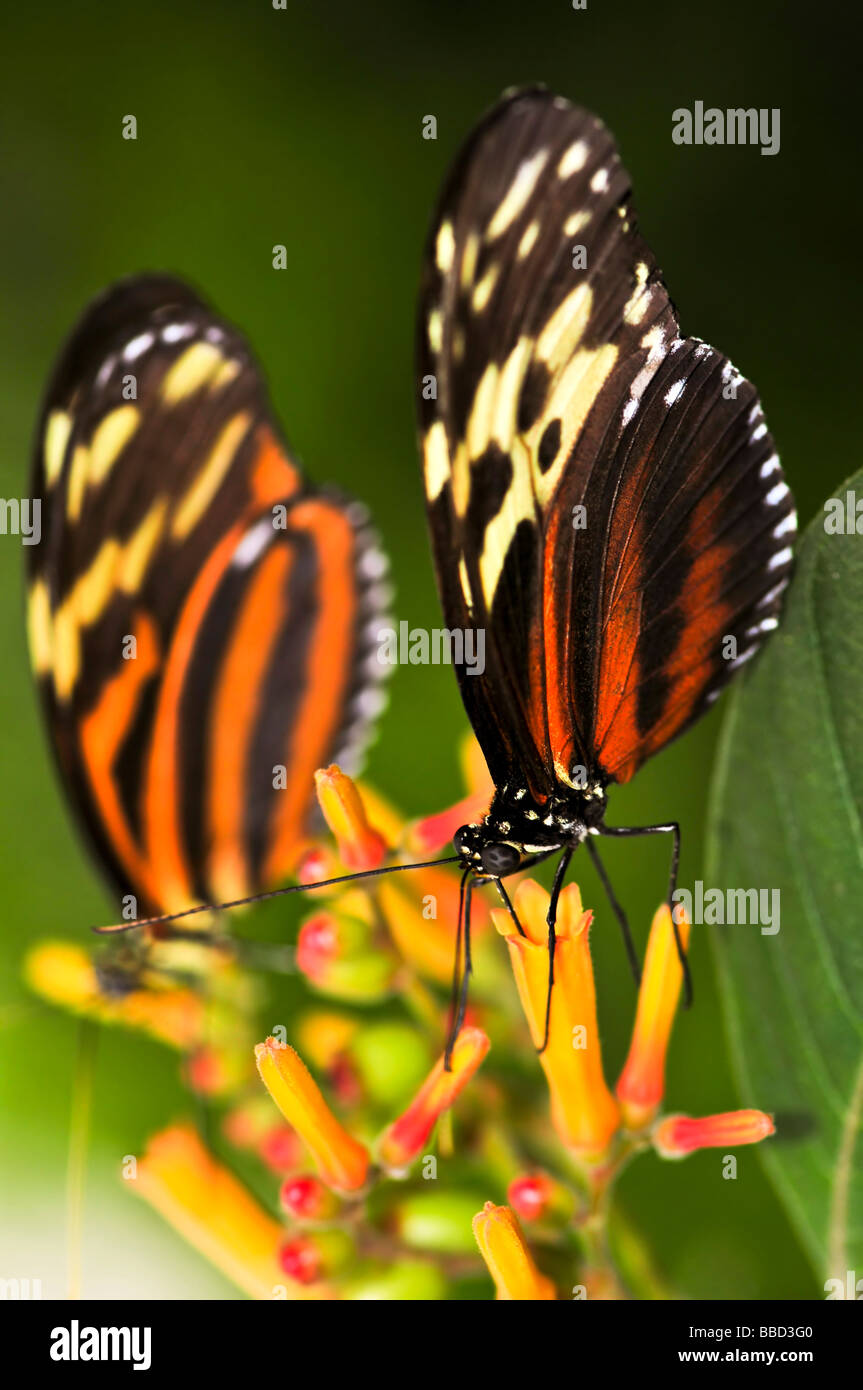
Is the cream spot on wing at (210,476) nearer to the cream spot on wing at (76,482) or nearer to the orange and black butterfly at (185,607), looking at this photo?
the orange and black butterfly at (185,607)

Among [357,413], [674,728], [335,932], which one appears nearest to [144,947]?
[335,932]

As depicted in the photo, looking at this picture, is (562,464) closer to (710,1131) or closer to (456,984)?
(456,984)

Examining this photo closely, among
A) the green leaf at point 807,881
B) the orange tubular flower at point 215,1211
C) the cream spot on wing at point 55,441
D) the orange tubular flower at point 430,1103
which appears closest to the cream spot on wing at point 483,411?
the green leaf at point 807,881

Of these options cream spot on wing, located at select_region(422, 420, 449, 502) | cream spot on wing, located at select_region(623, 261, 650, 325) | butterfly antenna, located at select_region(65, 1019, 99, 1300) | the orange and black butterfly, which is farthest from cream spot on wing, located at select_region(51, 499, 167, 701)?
cream spot on wing, located at select_region(623, 261, 650, 325)

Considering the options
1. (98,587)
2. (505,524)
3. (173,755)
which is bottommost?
(173,755)

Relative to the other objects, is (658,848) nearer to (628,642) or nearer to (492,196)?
(628,642)

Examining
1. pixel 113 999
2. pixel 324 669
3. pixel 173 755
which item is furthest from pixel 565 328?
pixel 113 999
